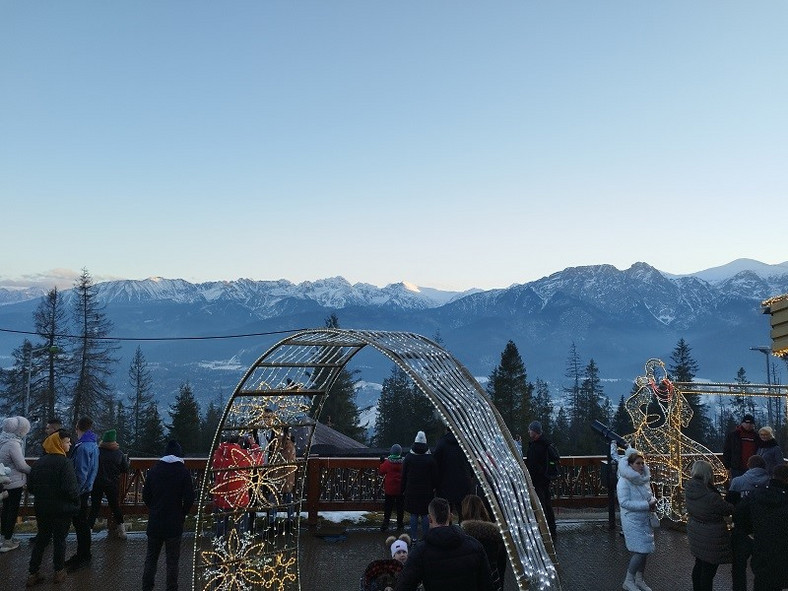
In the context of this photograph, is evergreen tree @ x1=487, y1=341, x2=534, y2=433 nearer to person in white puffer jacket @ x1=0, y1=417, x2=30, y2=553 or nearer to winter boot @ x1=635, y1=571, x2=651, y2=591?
winter boot @ x1=635, y1=571, x2=651, y2=591

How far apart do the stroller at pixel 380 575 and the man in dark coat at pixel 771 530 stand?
320 cm

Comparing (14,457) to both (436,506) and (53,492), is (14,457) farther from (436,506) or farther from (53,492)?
(436,506)

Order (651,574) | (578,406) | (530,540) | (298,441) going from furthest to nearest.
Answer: (578,406) → (298,441) → (651,574) → (530,540)

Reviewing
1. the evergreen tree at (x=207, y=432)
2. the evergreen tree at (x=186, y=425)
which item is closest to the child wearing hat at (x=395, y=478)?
the evergreen tree at (x=207, y=432)

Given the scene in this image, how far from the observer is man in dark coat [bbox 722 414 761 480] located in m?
9.26

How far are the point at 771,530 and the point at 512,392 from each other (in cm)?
3731

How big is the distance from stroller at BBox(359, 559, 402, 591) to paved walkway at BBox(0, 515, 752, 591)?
2568mm

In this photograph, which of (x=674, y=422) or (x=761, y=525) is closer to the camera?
(x=761, y=525)

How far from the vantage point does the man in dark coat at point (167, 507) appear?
6488 mm

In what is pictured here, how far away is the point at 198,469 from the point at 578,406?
65.6 metres

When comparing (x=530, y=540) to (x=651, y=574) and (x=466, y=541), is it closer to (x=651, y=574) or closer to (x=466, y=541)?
(x=466, y=541)

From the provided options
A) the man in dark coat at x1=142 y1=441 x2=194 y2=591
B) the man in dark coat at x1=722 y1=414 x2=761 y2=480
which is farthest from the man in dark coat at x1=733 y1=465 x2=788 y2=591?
the man in dark coat at x1=142 y1=441 x2=194 y2=591

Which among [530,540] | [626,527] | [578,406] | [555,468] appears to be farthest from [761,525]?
[578,406]

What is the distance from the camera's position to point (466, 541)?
13.0ft
